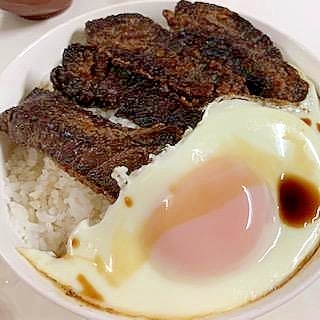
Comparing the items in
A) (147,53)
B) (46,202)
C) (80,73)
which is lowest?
(46,202)

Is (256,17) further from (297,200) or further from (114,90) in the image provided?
(297,200)

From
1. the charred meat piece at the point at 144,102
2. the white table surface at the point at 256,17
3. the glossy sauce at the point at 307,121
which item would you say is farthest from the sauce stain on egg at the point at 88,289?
the white table surface at the point at 256,17

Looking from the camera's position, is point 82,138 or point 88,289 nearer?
point 88,289

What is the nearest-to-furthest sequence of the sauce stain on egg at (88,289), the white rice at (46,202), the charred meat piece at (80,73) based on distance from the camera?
the sauce stain on egg at (88,289) → the white rice at (46,202) → the charred meat piece at (80,73)

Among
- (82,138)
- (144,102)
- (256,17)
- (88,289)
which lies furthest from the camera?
(256,17)

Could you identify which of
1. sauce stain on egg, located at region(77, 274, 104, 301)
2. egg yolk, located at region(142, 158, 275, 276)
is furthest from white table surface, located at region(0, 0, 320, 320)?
sauce stain on egg, located at region(77, 274, 104, 301)

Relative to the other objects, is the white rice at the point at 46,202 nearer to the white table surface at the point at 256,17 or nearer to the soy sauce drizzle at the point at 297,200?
the soy sauce drizzle at the point at 297,200

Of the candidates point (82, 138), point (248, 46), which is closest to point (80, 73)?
point (82, 138)

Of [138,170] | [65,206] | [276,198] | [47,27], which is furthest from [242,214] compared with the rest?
[47,27]
